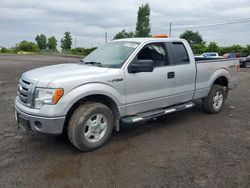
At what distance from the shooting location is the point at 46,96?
353 cm

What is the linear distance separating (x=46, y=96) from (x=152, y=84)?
1962 millimetres

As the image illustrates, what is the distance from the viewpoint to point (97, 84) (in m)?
3.86

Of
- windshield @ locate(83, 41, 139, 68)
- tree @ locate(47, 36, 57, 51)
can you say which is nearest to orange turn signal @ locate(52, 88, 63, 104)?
windshield @ locate(83, 41, 139, 68)

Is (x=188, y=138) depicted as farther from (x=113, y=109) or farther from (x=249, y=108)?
(x=249, y=108)

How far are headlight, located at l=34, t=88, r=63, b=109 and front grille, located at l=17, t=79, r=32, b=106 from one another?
15 centimetres

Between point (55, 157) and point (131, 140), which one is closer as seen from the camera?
point (55, 157)

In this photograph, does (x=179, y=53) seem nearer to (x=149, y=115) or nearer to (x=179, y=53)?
(x=179, y=53)

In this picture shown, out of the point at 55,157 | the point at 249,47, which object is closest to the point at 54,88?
the point at 55,157

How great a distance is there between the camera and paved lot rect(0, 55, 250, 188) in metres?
3.15

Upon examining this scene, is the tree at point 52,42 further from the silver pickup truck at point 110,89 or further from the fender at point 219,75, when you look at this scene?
the silver pickup truck at point 110,89

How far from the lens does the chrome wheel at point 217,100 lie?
6.16m

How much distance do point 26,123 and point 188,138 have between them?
9.44 feet

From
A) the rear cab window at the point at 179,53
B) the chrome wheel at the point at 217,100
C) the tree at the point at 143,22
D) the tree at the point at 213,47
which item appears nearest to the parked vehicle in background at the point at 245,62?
the tree at the point at 213,47

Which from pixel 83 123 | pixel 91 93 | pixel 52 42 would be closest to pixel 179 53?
pixel 91 93
